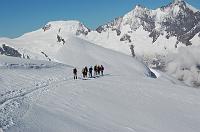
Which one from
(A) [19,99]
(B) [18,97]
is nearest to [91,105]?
(B) [18,97]

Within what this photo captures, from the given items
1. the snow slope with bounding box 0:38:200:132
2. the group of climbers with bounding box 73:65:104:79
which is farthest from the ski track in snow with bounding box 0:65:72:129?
the group of climbers with bounding box 73:65:104:79

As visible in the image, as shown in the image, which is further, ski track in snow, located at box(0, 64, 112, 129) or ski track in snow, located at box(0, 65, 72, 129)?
ski track in snow, located at box(0, 65, 72, 129)

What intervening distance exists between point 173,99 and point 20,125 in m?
28.9

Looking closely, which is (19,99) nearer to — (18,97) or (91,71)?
(18,97)

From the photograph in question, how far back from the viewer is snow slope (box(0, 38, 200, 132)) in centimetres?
3120

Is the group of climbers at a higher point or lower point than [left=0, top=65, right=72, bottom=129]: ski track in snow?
higher

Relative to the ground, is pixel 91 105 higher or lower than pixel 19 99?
lower

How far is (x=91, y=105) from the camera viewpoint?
41.2 meters

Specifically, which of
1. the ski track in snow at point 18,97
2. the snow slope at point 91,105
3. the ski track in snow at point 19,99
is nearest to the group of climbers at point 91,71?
the snow slope at point 91,105

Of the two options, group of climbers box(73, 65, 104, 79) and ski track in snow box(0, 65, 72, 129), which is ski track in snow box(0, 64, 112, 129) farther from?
group of climbers box(73, 65, 104, 79)

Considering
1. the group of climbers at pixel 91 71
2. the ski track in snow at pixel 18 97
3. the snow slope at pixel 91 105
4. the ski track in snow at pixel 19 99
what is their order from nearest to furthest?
the ski track in snow at pixel 19 99, the ski track in snow at pixel 18 97, the snow slope at pixel 91 105, the group of climbers at pixel 91 71

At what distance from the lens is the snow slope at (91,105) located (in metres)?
31.2

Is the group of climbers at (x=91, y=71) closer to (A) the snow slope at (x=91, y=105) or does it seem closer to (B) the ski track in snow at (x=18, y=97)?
(A) the snow slope at (x=91, y=105)

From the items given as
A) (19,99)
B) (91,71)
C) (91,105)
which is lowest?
(91,105)
